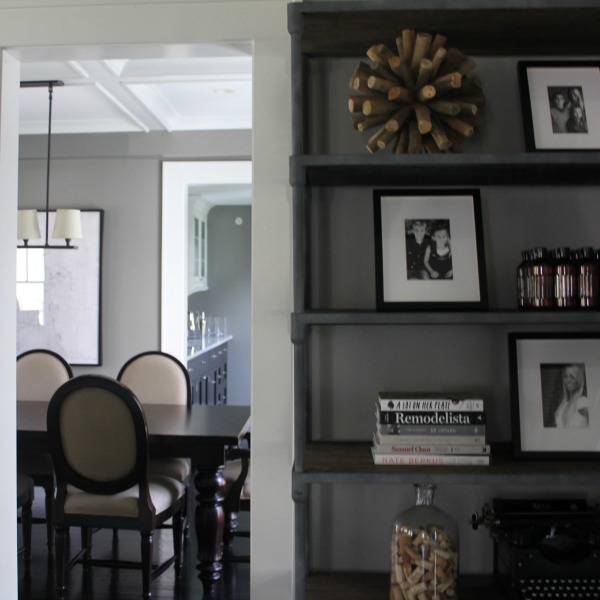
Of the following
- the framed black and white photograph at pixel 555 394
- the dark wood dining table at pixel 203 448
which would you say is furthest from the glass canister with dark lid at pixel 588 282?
the dark wood dining table at pixel 203 448

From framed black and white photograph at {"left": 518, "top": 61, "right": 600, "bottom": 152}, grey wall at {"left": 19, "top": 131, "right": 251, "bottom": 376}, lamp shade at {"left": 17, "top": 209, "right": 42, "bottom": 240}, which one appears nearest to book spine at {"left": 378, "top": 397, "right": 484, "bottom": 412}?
framed black and white photograph at {"left": 518, "top": 61, "right": 600, "bottom": 152}

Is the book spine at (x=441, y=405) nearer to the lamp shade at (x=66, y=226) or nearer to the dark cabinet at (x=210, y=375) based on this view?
the lamp shade at (x=66, y=226)

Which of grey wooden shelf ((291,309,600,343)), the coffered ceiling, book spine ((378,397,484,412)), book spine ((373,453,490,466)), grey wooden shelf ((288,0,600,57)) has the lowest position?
book spine ((373,453,490,466))

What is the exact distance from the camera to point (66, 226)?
4.57 metres

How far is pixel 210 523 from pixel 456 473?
199 cm

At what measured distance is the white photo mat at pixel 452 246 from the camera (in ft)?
5.21

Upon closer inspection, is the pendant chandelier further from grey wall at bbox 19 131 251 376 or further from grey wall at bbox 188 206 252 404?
grey wall at bbox 188 206 252 404

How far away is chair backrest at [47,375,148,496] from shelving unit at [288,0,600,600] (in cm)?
134

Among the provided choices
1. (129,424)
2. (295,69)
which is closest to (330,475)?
(295,69)

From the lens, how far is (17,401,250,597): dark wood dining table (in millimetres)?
3043

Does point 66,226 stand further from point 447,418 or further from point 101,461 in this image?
point 447,418

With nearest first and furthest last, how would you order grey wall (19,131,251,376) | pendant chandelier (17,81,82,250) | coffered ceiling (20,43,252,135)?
coffered ceiling (20,43,252,135) < pendant chandelier (17,81,82,250) < grey wall (19,131,251,376)

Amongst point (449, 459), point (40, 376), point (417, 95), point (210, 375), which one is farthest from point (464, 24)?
point (210, 375)

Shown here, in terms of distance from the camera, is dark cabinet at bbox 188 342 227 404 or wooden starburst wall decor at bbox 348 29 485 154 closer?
wooden starburst wall decor at bbox 348 29 485 154
